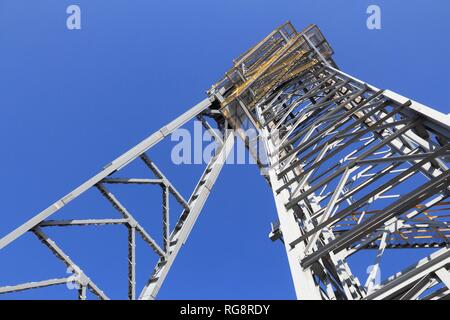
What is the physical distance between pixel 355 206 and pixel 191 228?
15.3 ft

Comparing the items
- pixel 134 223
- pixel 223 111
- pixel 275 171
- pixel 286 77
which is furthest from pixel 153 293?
pixel 286 77

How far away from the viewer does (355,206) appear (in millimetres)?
5109

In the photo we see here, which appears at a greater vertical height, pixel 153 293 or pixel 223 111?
pixel 223 111

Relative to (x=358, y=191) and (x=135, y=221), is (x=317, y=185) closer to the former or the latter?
(x=358, y=191)

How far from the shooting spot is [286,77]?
1466 cm

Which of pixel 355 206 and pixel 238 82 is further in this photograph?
pixel 238 82

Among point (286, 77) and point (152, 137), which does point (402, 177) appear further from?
point (286, 77)

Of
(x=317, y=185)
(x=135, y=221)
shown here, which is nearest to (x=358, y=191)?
(x=317, y=185)

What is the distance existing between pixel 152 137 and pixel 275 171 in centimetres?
330
